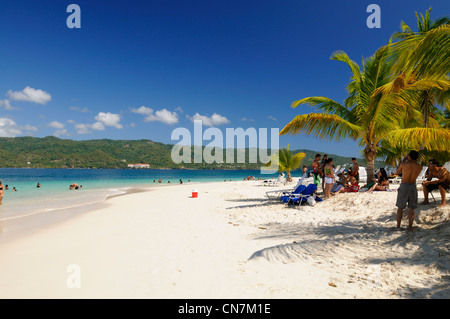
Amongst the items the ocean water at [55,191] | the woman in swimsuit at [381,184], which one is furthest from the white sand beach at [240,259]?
the ocean water at [55,191]

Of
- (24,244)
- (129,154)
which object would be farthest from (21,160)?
(24,244)

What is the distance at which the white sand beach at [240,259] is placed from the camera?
2.90 meters

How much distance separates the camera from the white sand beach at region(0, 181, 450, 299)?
2.90 meters

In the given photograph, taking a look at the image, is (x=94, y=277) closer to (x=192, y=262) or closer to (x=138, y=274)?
(x=138, y=274)

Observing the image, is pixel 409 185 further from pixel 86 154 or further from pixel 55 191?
pixel 86 154

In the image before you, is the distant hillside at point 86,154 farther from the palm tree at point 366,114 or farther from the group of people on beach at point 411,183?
the group of people on beach at point 411,183

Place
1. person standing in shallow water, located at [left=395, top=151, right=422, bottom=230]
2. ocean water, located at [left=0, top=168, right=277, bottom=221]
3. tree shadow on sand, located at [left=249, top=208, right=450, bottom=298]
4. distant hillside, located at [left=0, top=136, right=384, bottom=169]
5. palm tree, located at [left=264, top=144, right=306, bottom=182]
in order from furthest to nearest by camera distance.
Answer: distant hillside, located at [left=0, top=136, right=384, bottom=169], palm tree, located at [left=264, top=144, right=306, bottom=182], ocean water, located at [left=0, top=168, right=277, bottom=221], person standing in shallow water, located at [left=395, top=151, right=422, bottom=230], tree shadow on sand, located at [left=249, top=208, right=450, bottom=298]

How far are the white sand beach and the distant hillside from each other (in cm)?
10222

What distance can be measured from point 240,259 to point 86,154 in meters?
138

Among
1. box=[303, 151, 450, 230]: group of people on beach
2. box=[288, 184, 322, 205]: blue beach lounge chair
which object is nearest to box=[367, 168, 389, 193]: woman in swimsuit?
box=[303, 151, 450, 230]: group of people on beach

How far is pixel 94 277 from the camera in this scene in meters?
3.30

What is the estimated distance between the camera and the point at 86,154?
122 m

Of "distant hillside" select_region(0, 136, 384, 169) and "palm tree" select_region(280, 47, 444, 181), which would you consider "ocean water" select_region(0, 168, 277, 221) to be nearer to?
"palm tree" select_region(280, 47, 444, 181)

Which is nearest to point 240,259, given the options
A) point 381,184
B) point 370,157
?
point 381,184
